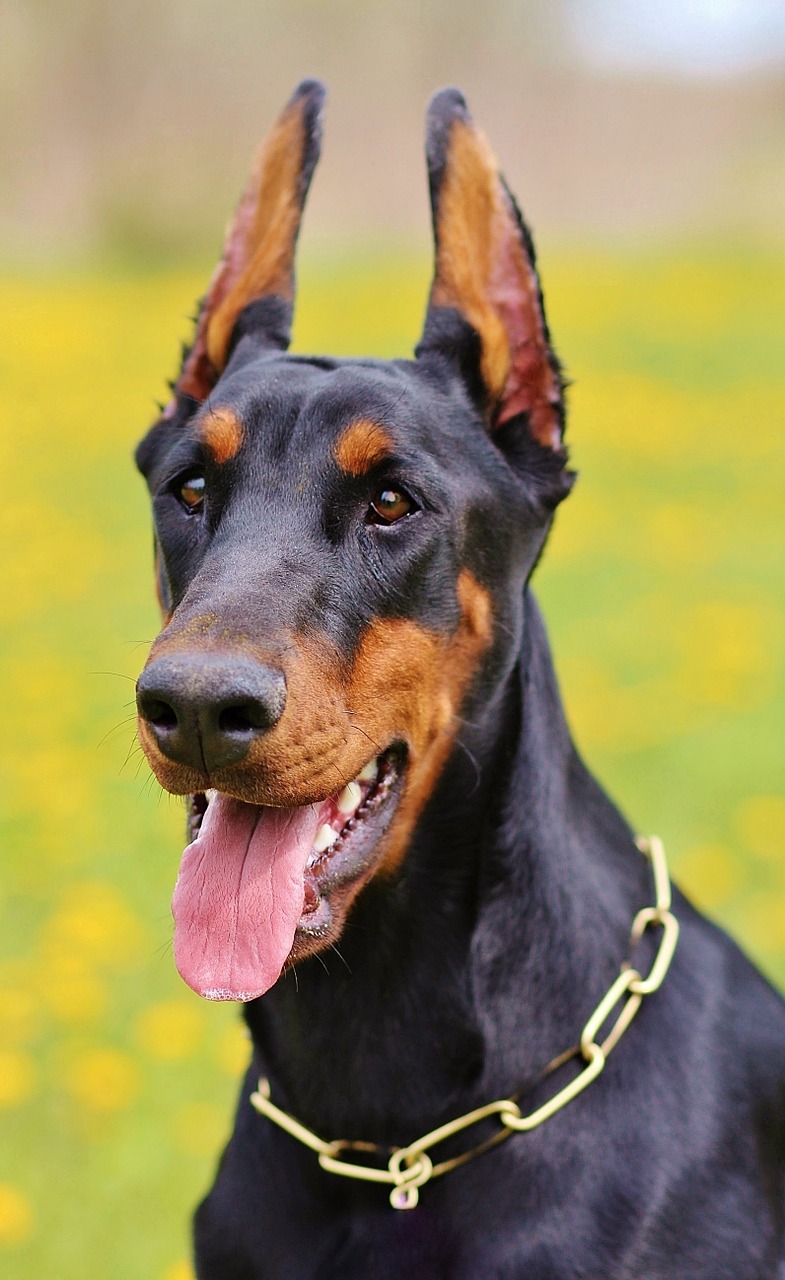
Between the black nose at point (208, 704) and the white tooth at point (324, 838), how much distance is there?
321 mm

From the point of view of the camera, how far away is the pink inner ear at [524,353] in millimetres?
2754

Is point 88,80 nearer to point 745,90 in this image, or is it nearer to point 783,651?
point 745,90

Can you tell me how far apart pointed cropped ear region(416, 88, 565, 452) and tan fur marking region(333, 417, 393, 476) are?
1.24 feet

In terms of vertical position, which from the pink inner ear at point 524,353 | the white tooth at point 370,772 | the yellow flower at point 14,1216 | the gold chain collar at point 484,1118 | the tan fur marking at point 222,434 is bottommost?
the yellow flower at point 14,1216

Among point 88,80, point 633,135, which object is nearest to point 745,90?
point 633,135

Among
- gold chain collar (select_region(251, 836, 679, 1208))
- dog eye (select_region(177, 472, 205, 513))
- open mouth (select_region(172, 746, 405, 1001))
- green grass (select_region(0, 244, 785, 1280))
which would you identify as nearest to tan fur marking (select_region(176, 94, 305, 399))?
dog eye (select_region(177, 472, 205, 513))

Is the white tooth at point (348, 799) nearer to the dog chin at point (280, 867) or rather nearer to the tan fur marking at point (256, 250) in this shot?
the dog chin at point (280, 867)

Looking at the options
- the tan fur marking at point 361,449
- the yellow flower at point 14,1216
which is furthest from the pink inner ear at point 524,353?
the yellow flower at point 14,1216

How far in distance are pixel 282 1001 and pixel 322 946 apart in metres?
0.32

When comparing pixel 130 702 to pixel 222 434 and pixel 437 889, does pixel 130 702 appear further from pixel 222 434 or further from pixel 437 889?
pixel 437 889

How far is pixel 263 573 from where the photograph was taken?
2.30 meters

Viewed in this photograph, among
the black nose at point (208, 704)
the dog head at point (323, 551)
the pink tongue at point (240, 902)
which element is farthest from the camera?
the pink tongue at point (240, 902)

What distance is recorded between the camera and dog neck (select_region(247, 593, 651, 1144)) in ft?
8.11

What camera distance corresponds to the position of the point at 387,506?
8.22 ft
